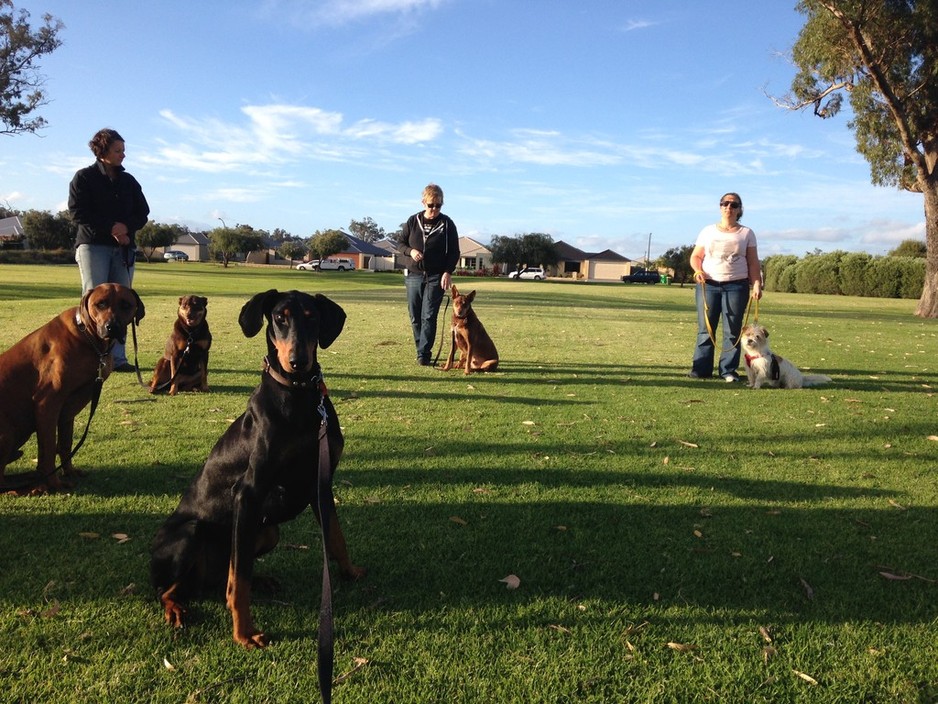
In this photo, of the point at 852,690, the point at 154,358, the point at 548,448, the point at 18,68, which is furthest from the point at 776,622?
the point at 18,68

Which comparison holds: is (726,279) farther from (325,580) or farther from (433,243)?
(325,580)

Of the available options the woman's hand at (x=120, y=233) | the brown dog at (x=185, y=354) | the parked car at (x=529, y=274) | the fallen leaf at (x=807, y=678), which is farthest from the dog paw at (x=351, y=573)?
the parked car at (x=529, y=274)

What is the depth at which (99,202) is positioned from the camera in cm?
693

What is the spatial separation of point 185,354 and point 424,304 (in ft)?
11.3

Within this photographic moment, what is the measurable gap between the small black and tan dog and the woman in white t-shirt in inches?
276

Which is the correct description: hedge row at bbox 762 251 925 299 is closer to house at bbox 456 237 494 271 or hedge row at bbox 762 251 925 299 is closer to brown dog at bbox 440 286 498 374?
brown dog at bbox 440 286 498 374

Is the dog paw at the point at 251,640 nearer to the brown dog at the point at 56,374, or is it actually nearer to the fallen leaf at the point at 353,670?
the fallen leaf at the point at 353,670

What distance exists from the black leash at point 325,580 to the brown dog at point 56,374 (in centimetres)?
221

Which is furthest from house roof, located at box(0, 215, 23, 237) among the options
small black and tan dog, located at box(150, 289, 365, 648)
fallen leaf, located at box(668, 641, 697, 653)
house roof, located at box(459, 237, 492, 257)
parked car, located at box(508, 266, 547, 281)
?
fallen leaf, located at box(668, 641, 697, 653)

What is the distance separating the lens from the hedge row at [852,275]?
43094 millimetres

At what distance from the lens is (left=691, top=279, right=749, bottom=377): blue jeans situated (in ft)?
28.5

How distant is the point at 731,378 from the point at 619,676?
7.26 m

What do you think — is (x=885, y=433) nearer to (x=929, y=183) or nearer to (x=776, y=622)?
(x=776, y=622)

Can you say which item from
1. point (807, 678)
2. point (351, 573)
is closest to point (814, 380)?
point (807, 678)
